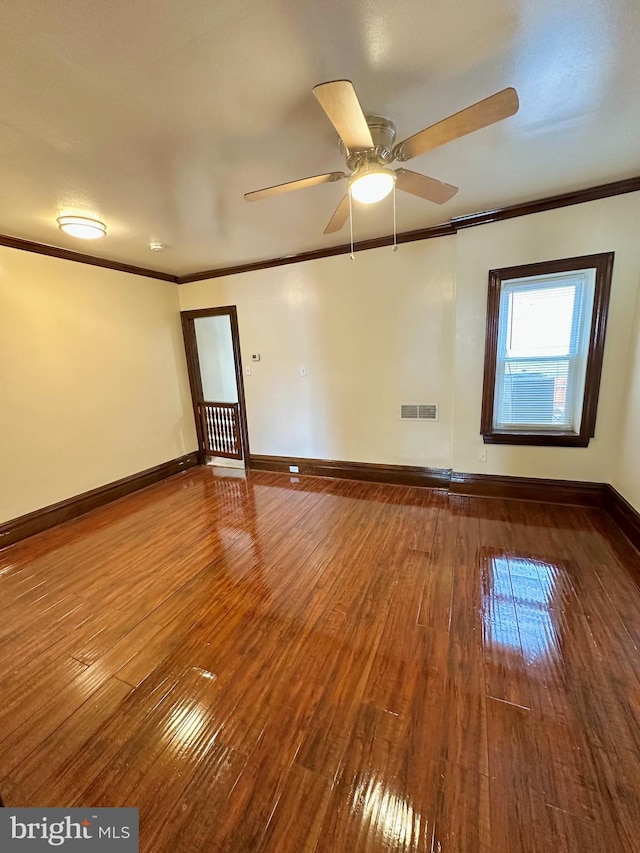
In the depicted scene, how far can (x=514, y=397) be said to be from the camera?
308cm

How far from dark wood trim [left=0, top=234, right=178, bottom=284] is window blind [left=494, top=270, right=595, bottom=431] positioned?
382cm

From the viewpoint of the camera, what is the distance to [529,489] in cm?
313

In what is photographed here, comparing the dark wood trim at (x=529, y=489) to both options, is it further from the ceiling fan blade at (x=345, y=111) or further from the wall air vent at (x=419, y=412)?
the ceiling fan blade at (x=345, y=111)

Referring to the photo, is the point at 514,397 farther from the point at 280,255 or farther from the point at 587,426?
the point at 280,255

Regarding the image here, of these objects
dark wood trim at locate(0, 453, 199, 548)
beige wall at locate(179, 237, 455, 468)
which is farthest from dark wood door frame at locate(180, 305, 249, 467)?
dark wood trim at locate(0, 453, 199, 548)

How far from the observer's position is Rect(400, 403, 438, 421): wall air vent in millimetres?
3504

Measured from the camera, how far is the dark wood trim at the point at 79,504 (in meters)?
2.95

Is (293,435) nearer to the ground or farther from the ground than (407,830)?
farther from the ground

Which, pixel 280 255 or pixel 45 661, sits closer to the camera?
pixel 45 661

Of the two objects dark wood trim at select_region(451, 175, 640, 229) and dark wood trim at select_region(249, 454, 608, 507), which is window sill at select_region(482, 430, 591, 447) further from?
dark wood trim at select_region(451, 175, 640, 229)

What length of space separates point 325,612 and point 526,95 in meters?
2.73

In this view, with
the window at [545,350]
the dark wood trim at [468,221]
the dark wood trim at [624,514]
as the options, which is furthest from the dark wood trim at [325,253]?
the dark wood trim at [624,514]

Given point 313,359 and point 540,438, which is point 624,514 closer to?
point 540,438

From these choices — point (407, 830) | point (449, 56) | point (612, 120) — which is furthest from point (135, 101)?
point (407, 830)
